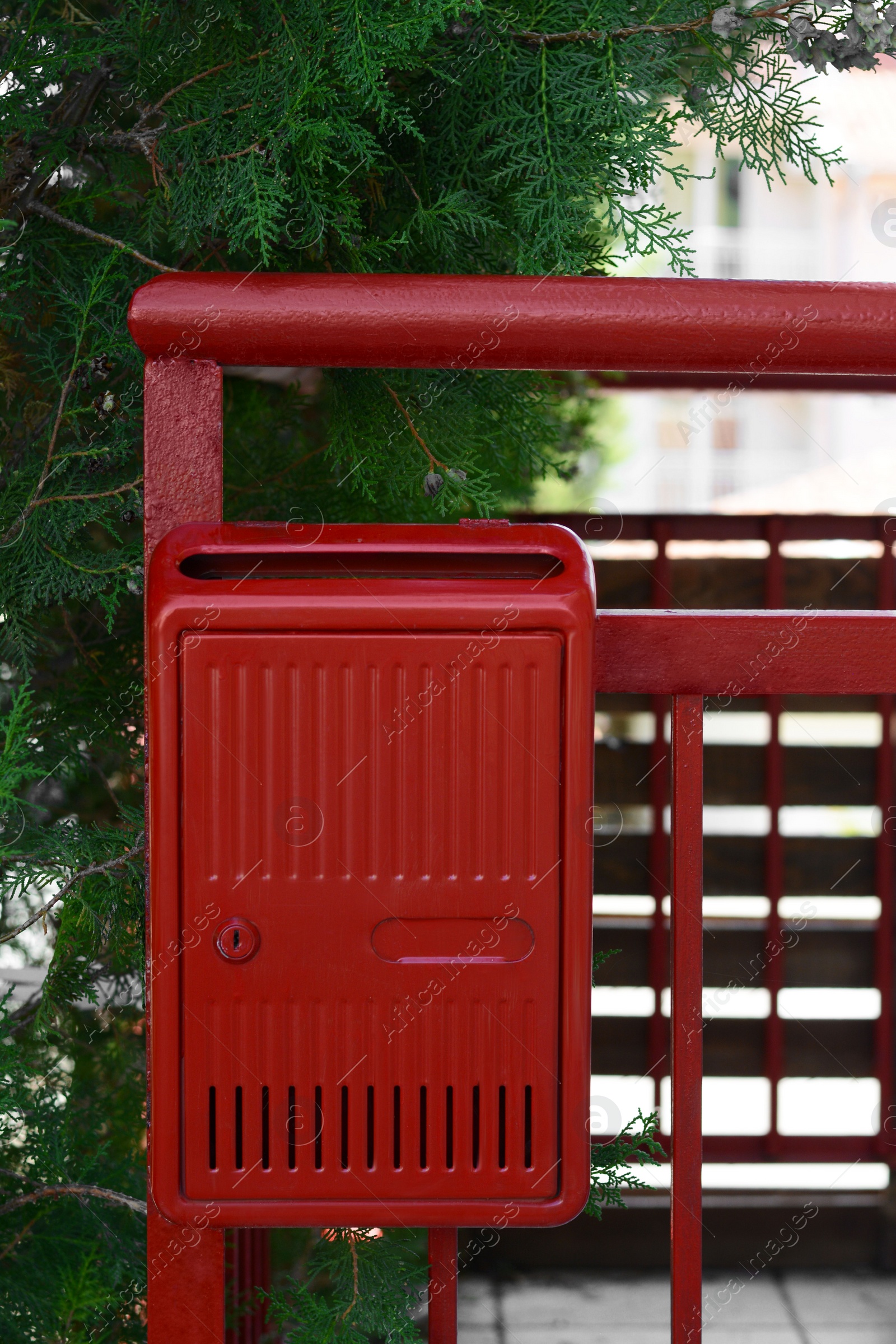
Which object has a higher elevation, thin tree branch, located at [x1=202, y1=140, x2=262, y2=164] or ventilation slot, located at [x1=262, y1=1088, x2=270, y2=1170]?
thin tree branch, located at [x1=202, y1=140, x2=262, y2=164]

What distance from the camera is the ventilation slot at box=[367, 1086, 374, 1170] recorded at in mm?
808

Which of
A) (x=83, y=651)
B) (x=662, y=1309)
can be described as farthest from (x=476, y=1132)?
(x=662, y=1309)

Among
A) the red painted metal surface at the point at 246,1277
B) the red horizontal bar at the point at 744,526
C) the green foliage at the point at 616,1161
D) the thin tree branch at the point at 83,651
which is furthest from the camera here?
the red horizontal bar at the point at 744,526

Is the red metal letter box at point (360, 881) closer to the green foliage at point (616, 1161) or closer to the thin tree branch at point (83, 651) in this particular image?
the green foliage at point (616, 1161)

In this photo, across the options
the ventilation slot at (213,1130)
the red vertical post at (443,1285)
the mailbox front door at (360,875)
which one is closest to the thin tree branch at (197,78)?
the mailbox front door at (360,875)

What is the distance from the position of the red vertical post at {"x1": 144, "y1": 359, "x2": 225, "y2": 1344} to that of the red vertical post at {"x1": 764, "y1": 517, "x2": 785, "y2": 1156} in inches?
108

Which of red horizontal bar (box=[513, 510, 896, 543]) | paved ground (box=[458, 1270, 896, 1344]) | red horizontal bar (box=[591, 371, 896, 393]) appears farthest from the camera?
red horizontal bar (box=[513, 510, 896, 543])

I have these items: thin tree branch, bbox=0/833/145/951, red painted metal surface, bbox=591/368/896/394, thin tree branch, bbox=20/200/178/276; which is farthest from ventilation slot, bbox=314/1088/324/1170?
red painted metal surface, bbox=591/368/896/394

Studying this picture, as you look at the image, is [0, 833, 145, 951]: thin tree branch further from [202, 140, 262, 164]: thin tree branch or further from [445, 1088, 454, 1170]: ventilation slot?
[202, 140, 262, 164]: thin tree branch

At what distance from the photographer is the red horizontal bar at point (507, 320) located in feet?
2.83

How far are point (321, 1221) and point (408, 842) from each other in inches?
11.5

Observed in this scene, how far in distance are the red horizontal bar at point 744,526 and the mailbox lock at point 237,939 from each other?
2.63 meters

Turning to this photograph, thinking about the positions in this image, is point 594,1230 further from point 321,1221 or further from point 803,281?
point 803,281

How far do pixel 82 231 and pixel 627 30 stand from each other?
57cm
